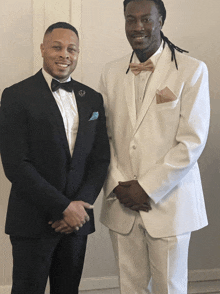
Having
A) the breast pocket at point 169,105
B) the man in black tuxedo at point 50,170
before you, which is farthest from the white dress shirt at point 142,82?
the man in black tuxedo at point 50,170

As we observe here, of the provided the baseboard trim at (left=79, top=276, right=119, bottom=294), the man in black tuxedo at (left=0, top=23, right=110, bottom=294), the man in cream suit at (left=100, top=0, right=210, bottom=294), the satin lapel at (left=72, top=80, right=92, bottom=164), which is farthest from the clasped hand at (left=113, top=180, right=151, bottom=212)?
the baseboard trim at (left=79, top=276, right=119, bottom=294)

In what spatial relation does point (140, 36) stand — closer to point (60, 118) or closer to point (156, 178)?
point (60, 118)

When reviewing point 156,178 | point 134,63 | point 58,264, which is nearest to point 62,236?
point 58,264

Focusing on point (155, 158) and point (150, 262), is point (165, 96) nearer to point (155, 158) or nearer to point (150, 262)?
point (155, 158)

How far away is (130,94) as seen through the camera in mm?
Answer: 2023

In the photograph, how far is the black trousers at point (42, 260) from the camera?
1.80 meters

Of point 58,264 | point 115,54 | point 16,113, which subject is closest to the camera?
point 16,113

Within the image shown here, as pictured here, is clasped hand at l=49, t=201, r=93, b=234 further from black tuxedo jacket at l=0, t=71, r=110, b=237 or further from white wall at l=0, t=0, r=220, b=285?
white wall at l=0, t=0, r=220, b=285

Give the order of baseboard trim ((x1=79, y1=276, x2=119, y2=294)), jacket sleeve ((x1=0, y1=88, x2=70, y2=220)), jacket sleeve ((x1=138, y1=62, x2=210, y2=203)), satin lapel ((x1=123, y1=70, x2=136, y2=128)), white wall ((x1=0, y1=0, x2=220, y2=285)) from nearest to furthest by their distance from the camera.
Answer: jacket sleeve ((x1=0, y1=88, x2=70, y2=220)) → jacket sleeve ((x1=138, y1=62, x2=210, y2=203)) → satin lapel ((x1=123, y1=70, x2=136, y2=128)) → white wall ((x1=0, y1=0, x2=220, y2=285)) → baseboard trim ((x1=79, y1=276, x2=119, y2=294))

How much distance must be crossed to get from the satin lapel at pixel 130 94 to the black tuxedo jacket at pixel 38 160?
0.76 feet

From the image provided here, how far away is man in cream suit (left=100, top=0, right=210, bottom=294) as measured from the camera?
1.89m

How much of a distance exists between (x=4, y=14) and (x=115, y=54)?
30.5 inches

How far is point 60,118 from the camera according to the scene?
1.85 m

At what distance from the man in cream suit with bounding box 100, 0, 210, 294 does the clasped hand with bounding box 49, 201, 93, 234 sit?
0.78 ft
